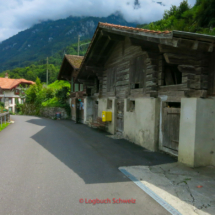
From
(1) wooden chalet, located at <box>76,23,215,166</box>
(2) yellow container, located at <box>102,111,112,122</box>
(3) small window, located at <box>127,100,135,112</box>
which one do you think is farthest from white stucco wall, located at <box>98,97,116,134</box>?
(3) small window, located at <box>127,100,135,112</box>

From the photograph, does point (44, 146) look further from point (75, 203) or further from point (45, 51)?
point (45, 51)

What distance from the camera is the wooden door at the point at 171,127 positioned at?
6.47 meters

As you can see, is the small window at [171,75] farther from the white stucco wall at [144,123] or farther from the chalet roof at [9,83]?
the chalet roof at [9,83]

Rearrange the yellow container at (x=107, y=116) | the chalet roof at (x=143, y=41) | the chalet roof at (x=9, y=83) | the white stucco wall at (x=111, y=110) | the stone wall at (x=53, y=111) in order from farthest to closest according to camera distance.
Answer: the chalet roof at (x=9, y=83), the stone wall at (x=53, y=111), the yellow container at (x=107, y=116), the white stucco wall at (x=111, y=110), the chalet roof at (x=143, y=41)

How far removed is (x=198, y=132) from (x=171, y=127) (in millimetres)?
1246

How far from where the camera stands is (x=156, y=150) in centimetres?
744

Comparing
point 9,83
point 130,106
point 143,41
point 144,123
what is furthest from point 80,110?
point 9,83

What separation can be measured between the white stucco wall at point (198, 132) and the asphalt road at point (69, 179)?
91 cm

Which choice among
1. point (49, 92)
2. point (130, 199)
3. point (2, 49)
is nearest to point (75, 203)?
point (130, 199)

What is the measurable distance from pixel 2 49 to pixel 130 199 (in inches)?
8873

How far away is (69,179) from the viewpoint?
4.80 meters

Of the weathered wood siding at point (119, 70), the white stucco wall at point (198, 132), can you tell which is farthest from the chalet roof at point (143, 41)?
the white stucco wall at point (198, 132)

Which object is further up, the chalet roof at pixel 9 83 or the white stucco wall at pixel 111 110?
the chalet roof at pixel 9 83

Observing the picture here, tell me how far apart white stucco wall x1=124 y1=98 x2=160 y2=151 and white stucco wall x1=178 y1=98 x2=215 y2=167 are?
5.35 ft
